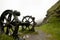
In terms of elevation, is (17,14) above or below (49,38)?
above

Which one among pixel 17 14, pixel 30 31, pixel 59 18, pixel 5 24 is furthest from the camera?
pixel 59 18

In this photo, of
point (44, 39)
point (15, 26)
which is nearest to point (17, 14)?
point (15, 26)

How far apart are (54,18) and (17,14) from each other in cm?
3709

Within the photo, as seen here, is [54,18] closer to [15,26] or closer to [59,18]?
[59,18]

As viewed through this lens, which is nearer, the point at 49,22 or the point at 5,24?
the point at 5,24

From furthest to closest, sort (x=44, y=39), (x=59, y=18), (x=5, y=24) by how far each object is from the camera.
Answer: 1. (x=59, y=18)
2. (x=44, y=39)
3. (x=5, y=24)

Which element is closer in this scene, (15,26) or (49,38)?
(15,26)

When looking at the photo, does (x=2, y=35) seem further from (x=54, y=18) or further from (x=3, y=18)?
(x=54, y=18)

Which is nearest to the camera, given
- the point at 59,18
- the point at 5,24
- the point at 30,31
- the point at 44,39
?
the point at 5,24

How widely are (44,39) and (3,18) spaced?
40.7 feet

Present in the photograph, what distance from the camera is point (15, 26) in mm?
18172

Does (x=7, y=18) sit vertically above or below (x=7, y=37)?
above

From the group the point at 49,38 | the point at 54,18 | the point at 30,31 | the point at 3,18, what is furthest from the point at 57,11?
the point at 3,18

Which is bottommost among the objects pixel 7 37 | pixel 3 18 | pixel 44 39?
pixel 44 39
